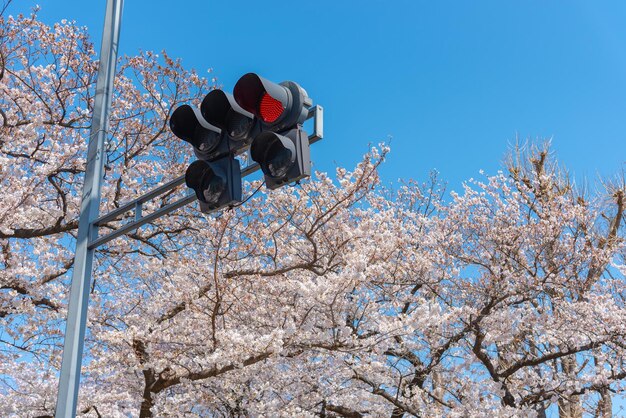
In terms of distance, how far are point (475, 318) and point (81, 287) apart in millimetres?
7519

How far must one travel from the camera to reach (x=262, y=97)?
3.25 meters

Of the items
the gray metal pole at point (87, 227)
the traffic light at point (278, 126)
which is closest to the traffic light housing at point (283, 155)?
the traffic light at point (278, 126)

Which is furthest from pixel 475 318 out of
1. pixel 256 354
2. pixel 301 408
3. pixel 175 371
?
pixel 175 371

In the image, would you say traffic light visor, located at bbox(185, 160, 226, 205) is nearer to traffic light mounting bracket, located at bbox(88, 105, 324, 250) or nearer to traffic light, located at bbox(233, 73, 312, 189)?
traffic light mounting bracket, located at bbox(88, 105, 324, 250)

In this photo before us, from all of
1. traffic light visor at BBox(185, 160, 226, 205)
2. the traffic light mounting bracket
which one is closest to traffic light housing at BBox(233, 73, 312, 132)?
the traffic light mounting bracket

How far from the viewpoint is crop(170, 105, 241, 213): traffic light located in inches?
141

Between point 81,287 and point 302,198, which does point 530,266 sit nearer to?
point 302,198

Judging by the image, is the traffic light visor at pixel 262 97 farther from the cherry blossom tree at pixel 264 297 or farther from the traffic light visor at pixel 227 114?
the cherry blossom tree at pixel 264 297

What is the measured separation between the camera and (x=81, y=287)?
4246 millimetres

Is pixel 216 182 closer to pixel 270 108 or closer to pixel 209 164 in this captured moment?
pixel 209 164

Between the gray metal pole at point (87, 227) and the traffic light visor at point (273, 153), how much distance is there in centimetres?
181

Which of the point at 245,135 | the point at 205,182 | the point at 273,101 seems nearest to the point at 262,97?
the point at 273,101

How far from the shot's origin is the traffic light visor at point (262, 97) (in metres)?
3.16

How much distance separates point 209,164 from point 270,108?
60 cm
